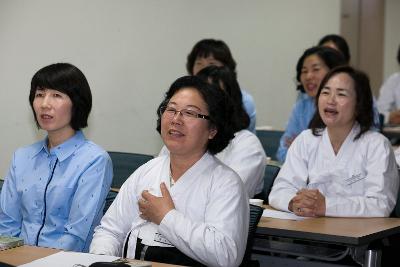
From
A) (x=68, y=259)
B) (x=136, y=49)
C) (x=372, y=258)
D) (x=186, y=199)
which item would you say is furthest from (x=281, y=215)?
(x=136, y=49)

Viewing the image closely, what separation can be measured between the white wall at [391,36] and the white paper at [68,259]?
8.17 m

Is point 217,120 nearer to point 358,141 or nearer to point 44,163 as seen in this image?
point 44,163

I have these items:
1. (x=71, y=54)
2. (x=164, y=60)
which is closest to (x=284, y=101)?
(x=164, y=60)

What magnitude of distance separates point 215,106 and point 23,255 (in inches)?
34.9

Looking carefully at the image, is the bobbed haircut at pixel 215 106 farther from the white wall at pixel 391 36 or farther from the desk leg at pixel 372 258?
the white wall at pixel 391 36

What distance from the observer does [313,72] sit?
5117 millimetres

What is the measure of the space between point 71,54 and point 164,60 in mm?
959

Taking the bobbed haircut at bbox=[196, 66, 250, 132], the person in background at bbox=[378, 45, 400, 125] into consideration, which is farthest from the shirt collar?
the person in background at bbox=[378, 45, 400, 125]

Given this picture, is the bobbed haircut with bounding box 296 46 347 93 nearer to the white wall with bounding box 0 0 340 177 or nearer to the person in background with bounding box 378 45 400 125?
the white wall with bounding box 0 0 340 177

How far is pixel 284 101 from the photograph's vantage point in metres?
6.98

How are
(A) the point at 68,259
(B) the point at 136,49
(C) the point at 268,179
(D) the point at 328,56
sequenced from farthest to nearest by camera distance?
(B) the point at 136,49, (D) the point at 328,56, (C) the point at 268,179, (A) the point at 68,259

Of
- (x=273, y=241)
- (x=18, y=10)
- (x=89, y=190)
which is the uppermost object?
(x=18, y=10)

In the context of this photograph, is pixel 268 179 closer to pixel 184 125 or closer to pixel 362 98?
pixel 362 98

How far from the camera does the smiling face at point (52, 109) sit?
10.1 feet
